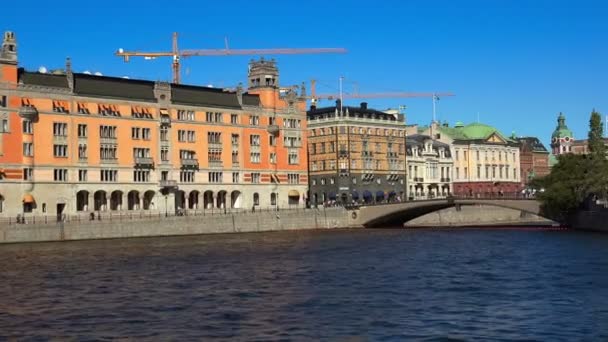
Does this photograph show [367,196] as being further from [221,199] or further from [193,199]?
[193,199]

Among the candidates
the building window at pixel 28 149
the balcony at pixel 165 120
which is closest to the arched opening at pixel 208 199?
the balcony at pixel 165 120

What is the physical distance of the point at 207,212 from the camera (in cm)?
14200

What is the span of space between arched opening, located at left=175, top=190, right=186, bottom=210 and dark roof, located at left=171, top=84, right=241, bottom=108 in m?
13.7

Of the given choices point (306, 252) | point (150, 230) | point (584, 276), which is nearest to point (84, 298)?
point (584, 276)

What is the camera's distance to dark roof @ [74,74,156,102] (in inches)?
5123

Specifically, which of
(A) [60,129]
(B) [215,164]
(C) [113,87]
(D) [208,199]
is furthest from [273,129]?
(A) [60,129]

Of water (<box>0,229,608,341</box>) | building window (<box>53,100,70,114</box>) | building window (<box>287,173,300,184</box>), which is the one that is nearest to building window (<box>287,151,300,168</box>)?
building window (<box>287,173,300,184</box>)

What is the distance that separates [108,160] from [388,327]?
3725 inches

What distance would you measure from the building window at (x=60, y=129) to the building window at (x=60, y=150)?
148 centimetres

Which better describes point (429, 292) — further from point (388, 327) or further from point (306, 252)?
point (306, 252)

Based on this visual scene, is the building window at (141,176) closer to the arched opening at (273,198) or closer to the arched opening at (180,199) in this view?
the arched opening at (180,199)

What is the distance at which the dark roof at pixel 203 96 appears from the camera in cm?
14338

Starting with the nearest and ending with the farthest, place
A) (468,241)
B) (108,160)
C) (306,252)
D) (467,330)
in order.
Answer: (467,330) < (306,252) < (468,241) < (108,160)

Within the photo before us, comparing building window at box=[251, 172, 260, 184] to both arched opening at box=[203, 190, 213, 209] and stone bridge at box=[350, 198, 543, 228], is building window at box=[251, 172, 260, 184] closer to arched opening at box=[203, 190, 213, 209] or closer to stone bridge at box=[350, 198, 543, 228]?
arched opening at box=[203, 190, 213, 209]
